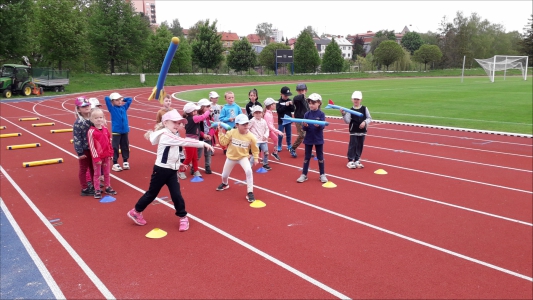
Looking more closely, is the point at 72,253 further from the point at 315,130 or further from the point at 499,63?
the point at 499,63

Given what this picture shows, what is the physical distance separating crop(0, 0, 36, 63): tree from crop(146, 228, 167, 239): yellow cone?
35146 mm

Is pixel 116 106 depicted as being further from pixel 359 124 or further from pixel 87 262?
pixel 359 124

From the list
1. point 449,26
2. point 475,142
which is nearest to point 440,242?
point 475,142

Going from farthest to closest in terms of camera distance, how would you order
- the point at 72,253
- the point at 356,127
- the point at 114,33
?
the point at 114,33 → the point at 356,127 → the point at 72,253

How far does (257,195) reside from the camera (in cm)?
764

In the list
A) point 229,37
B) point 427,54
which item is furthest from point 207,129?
point 229,37

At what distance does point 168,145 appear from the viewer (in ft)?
18.4

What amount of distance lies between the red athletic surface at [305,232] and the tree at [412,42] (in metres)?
107

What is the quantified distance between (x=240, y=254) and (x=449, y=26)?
359 feet

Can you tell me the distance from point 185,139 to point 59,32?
41759 mm

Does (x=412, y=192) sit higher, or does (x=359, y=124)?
(x=359, y=124)

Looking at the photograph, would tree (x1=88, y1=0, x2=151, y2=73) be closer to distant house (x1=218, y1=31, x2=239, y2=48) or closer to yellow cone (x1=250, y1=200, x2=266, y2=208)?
yellow cone (x1=250, y1=200, x2=266, y2=208)

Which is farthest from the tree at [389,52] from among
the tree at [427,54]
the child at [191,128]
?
the child at [191,128]

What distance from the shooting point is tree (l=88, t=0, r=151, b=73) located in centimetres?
4769
